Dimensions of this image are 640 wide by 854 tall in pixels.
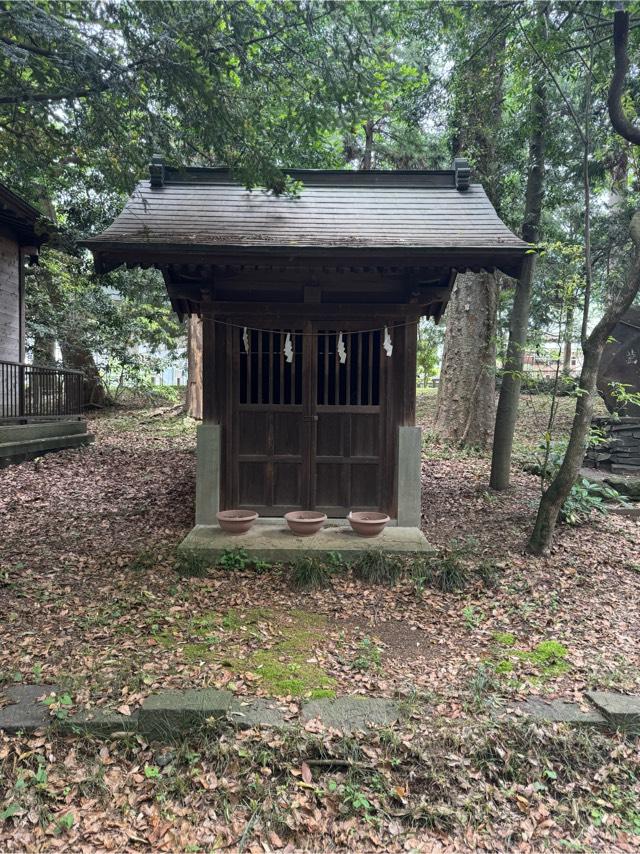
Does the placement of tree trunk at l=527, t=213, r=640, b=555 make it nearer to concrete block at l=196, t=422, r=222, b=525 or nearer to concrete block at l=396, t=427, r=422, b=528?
concrete block at l=396, t=427, r=422, b=528

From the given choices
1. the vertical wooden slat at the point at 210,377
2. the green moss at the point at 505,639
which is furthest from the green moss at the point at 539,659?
the vertical wooden slat at the point at 210,377

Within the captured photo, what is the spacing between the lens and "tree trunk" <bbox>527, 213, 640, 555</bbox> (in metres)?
4.89

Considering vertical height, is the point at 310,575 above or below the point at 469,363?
below

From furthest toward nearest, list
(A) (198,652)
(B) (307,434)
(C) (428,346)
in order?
(C) (428,346) → (B) (307,434) → (A) (198,652)

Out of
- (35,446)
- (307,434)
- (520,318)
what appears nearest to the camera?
(307,434)

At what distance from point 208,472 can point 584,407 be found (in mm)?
4040

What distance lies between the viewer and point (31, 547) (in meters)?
5.40

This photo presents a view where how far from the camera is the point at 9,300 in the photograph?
34.7 feet

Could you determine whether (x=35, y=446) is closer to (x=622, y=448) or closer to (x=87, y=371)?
(x=87, y=371)

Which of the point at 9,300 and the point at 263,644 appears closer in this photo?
the point at 263,644

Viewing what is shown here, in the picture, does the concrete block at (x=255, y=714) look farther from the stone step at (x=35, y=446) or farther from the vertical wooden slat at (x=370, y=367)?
the stone step at (x=35, y=446)

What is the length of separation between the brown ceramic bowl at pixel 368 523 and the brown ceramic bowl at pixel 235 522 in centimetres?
107

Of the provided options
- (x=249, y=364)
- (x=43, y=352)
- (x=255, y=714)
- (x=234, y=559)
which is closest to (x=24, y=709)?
(x=255, y=714)

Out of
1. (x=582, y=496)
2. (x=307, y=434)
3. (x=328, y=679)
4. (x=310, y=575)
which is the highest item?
(x=307, y=434)
